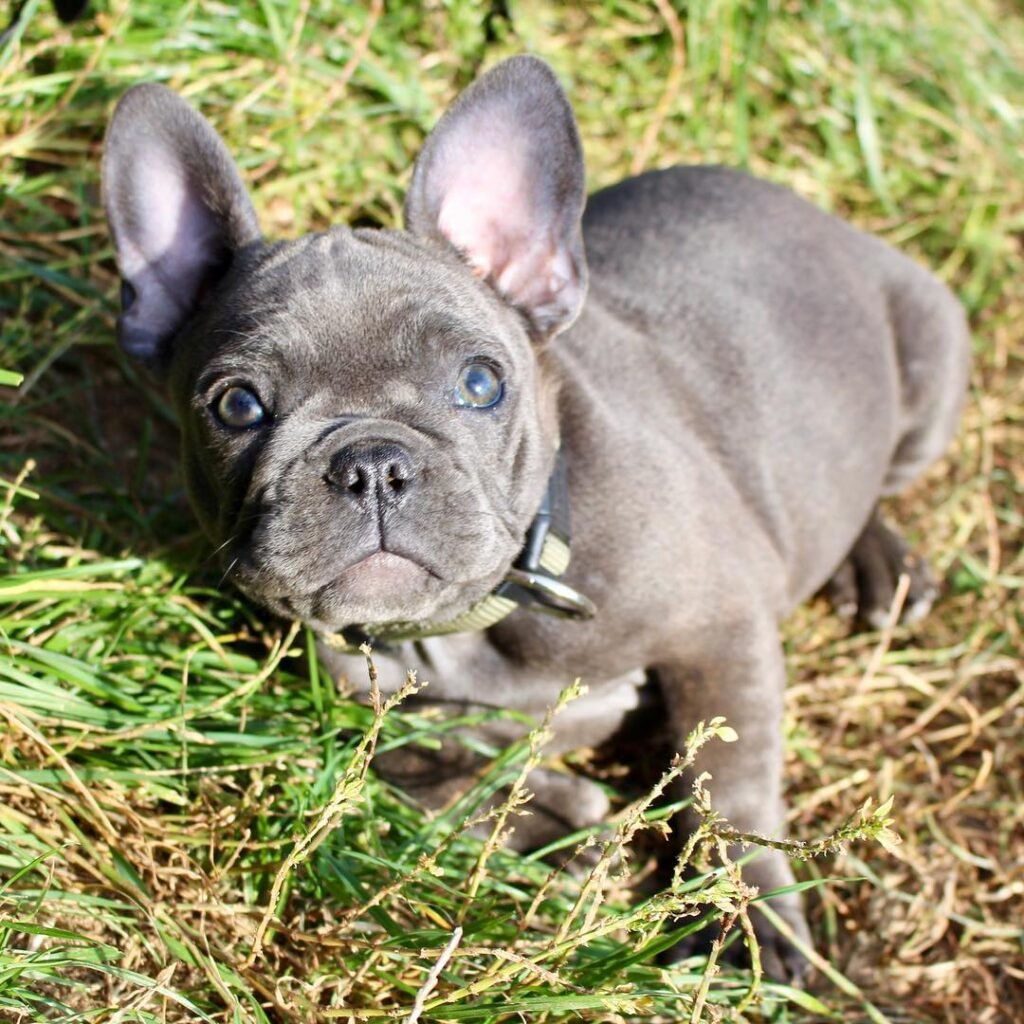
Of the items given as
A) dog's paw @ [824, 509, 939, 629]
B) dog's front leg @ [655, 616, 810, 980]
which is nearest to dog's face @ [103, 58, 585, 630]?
dog's front leg @ [655, 616, 810, 980]

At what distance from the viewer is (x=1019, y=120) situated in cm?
690

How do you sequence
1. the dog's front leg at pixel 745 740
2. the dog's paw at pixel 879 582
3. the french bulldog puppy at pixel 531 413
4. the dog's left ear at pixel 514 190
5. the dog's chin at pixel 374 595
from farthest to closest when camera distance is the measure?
the dog's paw at pixel 879 582 < the dog's front leg at pixel 745 740 < the dog's left ear at pixel 514 190 < the french bulldog puppy at pixel 531 413 < the dog's chin at pixel 374 595

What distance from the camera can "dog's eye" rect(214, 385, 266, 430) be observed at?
11.5 ft

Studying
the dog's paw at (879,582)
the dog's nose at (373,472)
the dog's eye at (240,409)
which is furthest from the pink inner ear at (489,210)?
the dog's paw at (879,582)

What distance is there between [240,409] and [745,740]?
1825 millimetres

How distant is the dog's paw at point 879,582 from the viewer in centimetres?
529

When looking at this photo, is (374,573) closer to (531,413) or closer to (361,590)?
(361,590)

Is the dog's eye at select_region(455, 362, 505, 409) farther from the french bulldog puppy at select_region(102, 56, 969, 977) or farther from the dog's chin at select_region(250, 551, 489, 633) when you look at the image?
the dog's chin at select_region(250, 551, 489, 633)

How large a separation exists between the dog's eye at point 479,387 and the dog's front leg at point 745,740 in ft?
3.58

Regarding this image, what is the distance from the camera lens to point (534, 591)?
3.85 m

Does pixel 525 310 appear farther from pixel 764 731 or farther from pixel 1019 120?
pixel 1019 120

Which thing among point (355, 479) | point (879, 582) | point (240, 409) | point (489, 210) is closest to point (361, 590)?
point (355, 479)

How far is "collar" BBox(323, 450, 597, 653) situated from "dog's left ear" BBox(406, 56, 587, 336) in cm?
53

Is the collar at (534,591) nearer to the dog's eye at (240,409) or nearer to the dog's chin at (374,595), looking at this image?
the dog's chin at (374,595)
